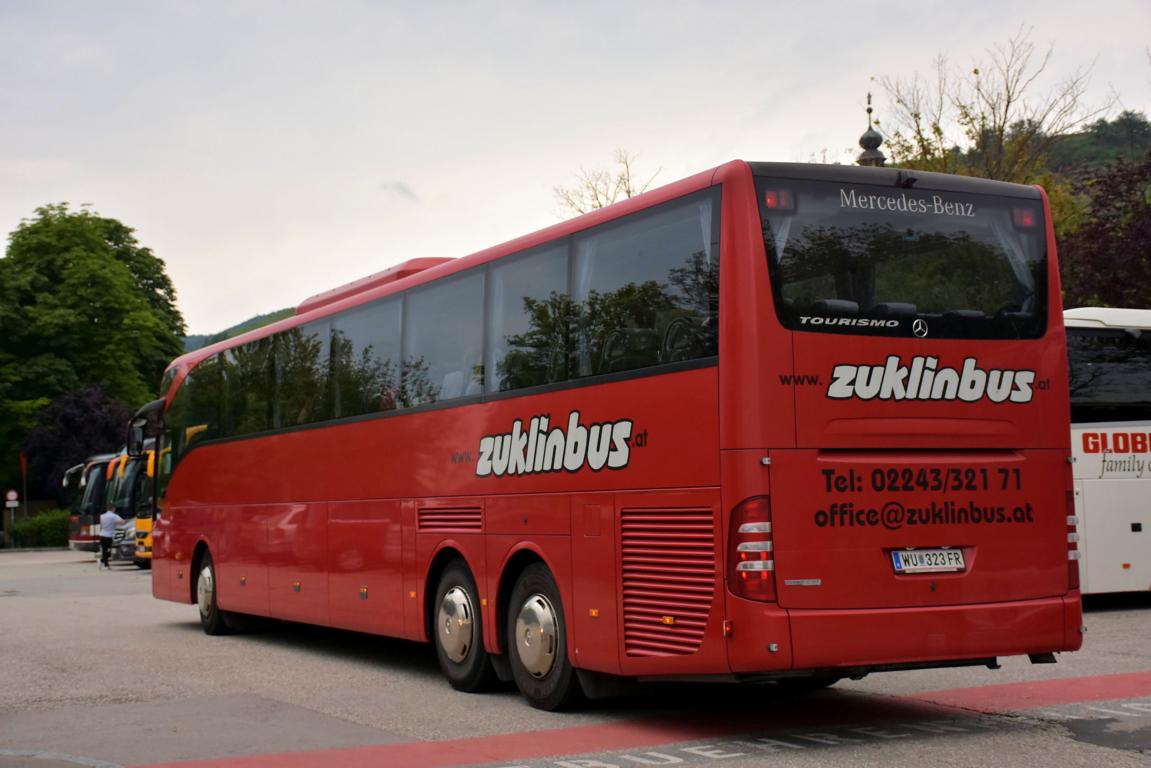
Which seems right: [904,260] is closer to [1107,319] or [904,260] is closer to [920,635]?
[920,635]

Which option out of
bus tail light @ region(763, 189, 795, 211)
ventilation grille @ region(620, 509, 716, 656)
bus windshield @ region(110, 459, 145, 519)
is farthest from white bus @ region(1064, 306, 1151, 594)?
bus windshield @ region(110, 459, 145, 519)

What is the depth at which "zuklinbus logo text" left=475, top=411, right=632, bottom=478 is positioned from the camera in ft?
33.4

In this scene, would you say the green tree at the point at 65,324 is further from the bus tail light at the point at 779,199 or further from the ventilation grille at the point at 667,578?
the bus tail light at the point at 779,199

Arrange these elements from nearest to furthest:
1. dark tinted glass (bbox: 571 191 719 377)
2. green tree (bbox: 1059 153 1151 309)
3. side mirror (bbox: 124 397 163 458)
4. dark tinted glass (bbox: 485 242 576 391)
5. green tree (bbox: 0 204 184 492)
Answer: dark tinted glass (bbox: 571 191 719 377) → dark tinted glass (bbox: 485 242 576 391) → side mirror (bbox: 124 397 163 458) → green tree (bbox: 1059 153 1151 309) → green tree (bbox: 0 204 184 492)

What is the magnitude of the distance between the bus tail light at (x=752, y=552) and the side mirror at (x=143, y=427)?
12.9 meters

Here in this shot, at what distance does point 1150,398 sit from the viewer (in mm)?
18750

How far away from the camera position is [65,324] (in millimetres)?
63750

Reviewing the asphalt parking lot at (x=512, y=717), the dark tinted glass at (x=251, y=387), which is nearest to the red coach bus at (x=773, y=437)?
the asphalt parking lot at (x=512, y=717)

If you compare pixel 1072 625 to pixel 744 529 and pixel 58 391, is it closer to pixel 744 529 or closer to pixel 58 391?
pixel 744 529

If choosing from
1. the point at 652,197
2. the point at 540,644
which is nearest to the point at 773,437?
the point at 652,197

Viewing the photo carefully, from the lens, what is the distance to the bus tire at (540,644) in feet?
35.3

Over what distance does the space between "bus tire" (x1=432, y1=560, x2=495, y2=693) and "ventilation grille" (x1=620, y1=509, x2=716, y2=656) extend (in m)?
2.46

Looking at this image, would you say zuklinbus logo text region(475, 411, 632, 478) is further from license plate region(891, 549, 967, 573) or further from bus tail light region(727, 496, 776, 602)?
license plate region(891, 549, 967, 573)

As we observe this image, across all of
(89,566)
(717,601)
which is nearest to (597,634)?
(717,601)
